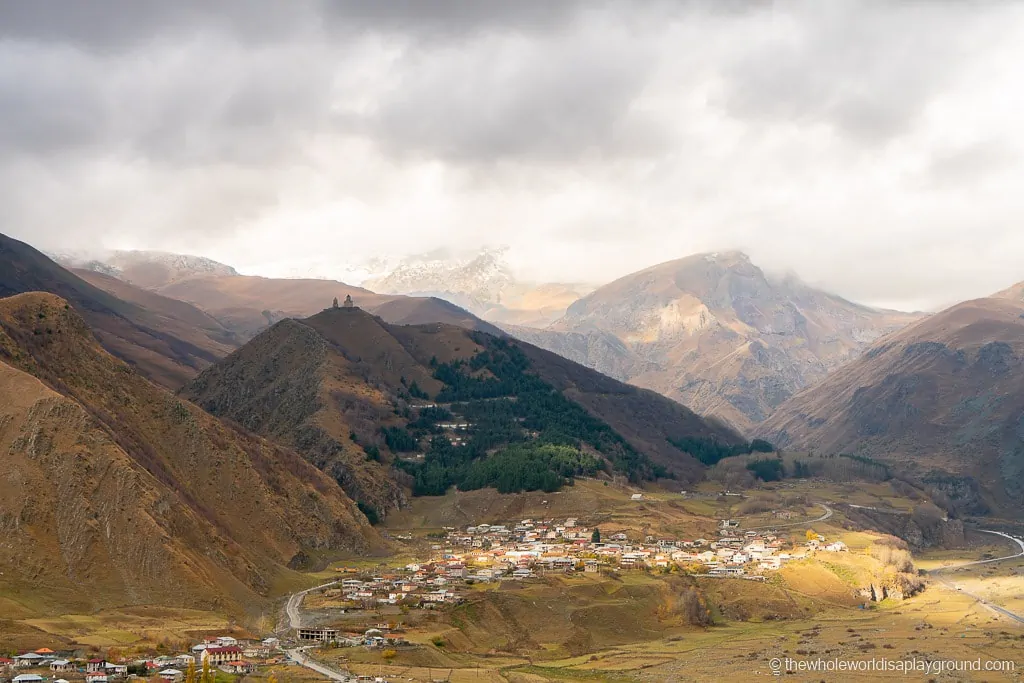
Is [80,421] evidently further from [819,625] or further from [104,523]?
[819,625]

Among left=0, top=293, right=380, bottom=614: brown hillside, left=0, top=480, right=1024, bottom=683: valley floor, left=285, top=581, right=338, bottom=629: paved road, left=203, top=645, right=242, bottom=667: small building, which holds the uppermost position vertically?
left=0, top=293, right=380, bottom=614: brown hillside

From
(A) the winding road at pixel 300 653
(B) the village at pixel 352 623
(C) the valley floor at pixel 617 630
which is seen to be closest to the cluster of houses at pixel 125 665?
(B) the village at pixel 352 623

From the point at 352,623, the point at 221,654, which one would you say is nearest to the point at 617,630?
the point at 352,623

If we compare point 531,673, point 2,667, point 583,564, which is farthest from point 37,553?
point 583,564

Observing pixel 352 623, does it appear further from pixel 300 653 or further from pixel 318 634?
pixel 300 653

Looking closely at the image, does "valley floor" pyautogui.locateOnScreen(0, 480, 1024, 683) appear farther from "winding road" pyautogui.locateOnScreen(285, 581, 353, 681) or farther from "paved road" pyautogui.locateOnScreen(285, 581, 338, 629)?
"winding road" pyautogui.locateOnScreen(285, 581, 353, 681)

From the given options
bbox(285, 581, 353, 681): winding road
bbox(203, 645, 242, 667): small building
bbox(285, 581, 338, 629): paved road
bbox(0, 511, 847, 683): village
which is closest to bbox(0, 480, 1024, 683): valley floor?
bbox(285, 581, 338, 629): paved road

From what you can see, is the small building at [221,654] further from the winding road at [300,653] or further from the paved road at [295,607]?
the paved road at [295,607]

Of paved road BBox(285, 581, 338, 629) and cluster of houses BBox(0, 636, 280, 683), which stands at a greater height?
cluster of houses BBox(0, 636, 280, 683)
